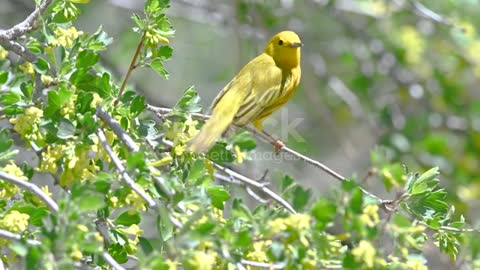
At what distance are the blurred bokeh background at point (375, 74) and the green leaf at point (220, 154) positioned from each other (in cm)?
263

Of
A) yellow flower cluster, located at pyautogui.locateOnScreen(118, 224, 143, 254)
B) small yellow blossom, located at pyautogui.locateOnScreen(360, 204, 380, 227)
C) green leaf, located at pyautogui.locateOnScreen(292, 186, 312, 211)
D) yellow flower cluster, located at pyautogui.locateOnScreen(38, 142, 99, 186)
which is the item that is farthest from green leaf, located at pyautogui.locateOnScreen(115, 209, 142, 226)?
small yellow blossom, located at pyautogui.locateOnScreen(360, 204, 380, 227)

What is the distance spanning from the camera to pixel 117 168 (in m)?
2.55

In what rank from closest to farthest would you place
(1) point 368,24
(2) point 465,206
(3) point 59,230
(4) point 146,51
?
(3) point 59,230 < (4) point 146,51 < (2) point 465,206 < (1) point 368,24

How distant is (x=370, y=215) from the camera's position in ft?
7.67

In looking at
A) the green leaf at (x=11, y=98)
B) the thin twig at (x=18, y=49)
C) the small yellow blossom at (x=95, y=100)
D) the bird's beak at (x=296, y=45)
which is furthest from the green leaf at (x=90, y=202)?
the bird's beak at (x=296, y=45)

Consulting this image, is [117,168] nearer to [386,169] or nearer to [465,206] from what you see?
[386,169]

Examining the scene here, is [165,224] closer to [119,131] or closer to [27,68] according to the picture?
[119,131]

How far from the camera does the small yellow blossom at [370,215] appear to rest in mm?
2260

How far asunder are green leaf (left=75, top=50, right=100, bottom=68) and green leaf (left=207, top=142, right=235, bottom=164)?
0.54 meters

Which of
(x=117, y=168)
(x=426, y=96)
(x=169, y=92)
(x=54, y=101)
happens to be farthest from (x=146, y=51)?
(x=169, y=92)

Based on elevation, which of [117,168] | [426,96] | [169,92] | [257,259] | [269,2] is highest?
[117,168]

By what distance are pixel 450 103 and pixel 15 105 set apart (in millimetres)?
4976

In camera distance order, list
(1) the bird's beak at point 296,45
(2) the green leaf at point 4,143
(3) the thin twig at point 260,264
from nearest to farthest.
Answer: (3) the thin twig at point 260,264 → (2) the green leaf at point 4,143 → (1) the bird's beak at point 296,45

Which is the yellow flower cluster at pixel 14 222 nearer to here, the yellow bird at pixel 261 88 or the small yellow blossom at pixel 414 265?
the yellow bird at pixel 261 88
